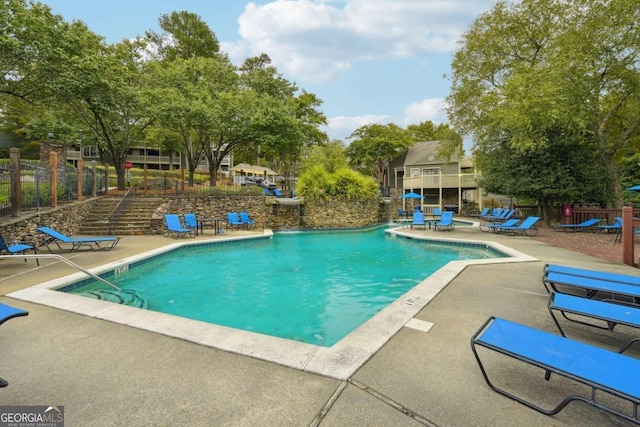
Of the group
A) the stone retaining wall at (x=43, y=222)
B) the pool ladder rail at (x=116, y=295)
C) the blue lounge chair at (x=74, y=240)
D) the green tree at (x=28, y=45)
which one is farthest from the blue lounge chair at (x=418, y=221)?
the green tree at (x=28, y=45)

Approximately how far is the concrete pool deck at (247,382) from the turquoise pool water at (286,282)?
5.05 ft

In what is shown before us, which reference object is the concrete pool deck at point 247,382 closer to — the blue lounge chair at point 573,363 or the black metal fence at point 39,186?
the blue lounge chair at point 573,363

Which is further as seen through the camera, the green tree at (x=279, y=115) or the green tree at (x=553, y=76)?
the green tree at (x=279, y=115)

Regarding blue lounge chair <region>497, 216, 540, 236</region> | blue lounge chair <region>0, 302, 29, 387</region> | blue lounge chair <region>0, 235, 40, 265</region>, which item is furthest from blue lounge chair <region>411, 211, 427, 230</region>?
blue lounge chair <region>0, 302, 29, 387</region>

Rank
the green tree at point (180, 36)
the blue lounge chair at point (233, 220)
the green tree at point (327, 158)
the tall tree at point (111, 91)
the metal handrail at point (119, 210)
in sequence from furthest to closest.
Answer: the green tree at point (327, 158)
the green tree at point (180, 36)
the blue lounge chair at point (233, 220)
the tall tree at point (111, 91)
the metal handrail at point (119, 210)

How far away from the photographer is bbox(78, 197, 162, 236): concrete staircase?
12.4 metres

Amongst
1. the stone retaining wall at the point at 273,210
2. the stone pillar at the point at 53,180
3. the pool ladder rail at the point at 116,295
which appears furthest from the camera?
the stone retaining wall at the point at 273,210

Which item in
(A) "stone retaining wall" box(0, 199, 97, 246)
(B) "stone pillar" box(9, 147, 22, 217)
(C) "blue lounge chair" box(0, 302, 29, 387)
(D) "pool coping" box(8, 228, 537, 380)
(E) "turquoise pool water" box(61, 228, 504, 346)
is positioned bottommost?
(E) "turquoise pool water" box(61, 228, 504, 346)

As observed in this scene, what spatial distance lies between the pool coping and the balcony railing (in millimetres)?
21521

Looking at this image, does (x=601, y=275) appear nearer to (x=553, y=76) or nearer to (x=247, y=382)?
(x=247, y=382)

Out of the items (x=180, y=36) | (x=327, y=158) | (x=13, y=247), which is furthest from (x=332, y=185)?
(x=327, y=158)

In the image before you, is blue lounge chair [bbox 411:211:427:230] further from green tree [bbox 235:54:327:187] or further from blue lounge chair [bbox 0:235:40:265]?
blue lounge chair [bbox 0:235:40:265]

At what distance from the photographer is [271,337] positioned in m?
3.33

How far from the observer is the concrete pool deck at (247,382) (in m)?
2.07
